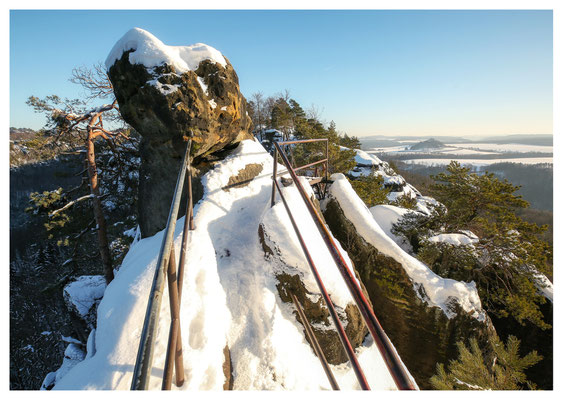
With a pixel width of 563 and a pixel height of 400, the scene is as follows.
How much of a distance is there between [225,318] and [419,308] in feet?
13.9

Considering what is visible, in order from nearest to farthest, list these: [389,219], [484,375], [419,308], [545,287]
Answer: [484,375] < [419,308] < [545,287] < [389,219]

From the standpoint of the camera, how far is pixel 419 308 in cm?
465

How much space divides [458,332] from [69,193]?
11.1 metres

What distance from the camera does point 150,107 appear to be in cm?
429

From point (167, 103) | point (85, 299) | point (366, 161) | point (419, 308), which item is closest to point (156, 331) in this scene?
point (167, 103)

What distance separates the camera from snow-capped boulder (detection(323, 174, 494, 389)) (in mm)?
4574

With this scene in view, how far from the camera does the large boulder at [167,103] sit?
415 centimetres

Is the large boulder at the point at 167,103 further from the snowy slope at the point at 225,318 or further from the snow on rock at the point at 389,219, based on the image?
the snow on rock at the point at 389,219

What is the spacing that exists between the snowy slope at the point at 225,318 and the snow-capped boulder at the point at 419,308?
4.88 feet

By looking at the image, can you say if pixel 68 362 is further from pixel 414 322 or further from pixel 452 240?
pixel 452 240

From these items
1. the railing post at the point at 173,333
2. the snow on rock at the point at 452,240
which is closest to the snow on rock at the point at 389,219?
the snow on rock at the point at 452,240

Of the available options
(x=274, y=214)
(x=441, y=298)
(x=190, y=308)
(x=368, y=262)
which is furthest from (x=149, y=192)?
(x=441, y=298)

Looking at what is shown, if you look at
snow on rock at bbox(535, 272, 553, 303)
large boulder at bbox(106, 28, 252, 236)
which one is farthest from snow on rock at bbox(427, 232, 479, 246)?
large boulder at bbox(106, 28, 252, 236)

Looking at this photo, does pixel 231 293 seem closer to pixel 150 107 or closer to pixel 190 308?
pixel 190 308
